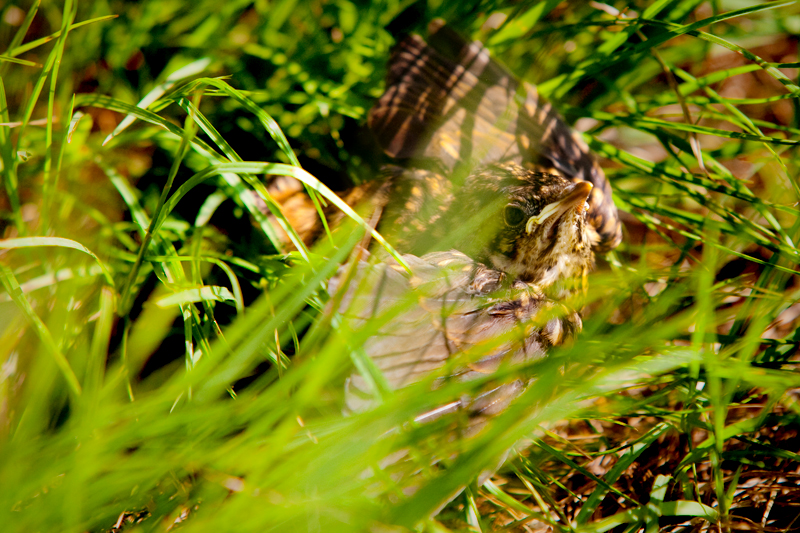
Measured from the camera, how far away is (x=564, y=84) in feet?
5.88

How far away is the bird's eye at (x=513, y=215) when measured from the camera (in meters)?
1.50

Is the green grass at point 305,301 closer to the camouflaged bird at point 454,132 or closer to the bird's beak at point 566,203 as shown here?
the camouflaged bird at point 454,132

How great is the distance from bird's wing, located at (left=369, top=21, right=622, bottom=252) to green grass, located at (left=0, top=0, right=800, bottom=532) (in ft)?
0.48

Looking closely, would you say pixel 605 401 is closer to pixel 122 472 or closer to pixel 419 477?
pixel 419 477

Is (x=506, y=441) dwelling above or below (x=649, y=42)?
below

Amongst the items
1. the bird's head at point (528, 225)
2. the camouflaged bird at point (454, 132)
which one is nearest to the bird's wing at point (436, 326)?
the bird's head at point (528, 225)

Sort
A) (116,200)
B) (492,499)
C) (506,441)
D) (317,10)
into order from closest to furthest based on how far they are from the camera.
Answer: (506,441) → (492,499) → (116,200) → (317,10)

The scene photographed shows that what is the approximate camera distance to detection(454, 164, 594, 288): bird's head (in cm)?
148

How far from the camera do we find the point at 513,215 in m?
1.52

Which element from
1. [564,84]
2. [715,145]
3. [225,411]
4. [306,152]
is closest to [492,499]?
[225,411]

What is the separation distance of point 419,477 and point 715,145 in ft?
7.07

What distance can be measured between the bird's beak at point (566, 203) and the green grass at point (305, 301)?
28 cm

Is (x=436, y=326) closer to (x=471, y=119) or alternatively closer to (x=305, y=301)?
(x=305, y=301)

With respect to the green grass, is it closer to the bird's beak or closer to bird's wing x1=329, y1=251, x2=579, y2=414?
bird's wing x1=329, y1=251, x2=579, y2=414
